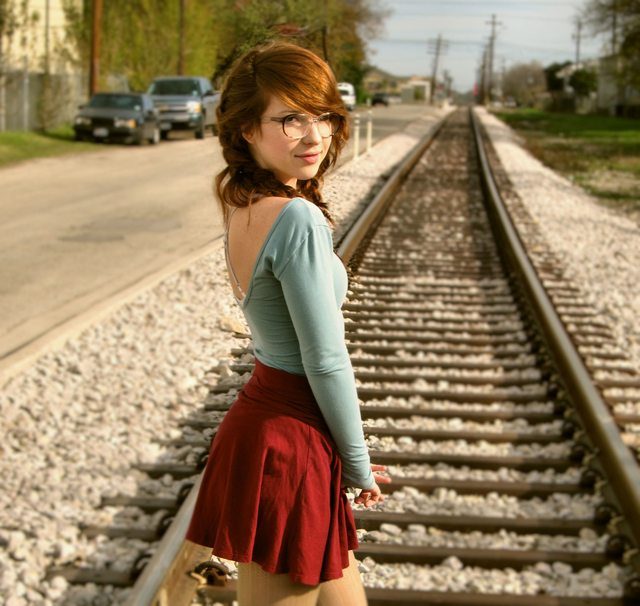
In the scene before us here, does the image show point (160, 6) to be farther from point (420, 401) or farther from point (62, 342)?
point (420, 401)

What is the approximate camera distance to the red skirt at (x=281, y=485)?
6.60 ft

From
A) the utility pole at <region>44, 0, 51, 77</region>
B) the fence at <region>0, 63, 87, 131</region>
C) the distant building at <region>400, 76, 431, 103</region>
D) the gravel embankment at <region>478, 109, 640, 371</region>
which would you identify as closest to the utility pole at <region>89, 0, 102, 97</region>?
the fence at <region>0, 63, 87, 131</region>

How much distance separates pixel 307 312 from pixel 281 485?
363 mm

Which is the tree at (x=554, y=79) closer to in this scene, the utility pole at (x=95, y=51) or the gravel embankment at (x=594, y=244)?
the utility pole at (x=95, y=51)

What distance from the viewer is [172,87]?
2450 cm

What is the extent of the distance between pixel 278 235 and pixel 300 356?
0.25 meters

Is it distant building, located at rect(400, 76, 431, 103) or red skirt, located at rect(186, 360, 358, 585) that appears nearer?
red skirt, located at rect(186, 360, 358, 585)

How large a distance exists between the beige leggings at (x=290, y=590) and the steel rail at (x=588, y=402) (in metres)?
1.98

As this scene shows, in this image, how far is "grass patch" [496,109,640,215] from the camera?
18.7 m

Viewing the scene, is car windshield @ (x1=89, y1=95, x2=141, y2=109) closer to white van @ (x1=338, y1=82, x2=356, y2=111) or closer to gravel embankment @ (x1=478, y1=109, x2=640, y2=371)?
gravel embankment @ (x1=478, y1=109, x2=640, y2=371)

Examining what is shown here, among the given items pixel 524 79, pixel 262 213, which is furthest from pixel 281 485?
pixel 524 79

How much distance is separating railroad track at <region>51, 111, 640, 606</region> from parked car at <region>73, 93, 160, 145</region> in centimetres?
1999

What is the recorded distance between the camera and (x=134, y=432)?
534cm

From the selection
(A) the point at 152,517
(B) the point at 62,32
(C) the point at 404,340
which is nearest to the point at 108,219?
(C) the point at 404,340
